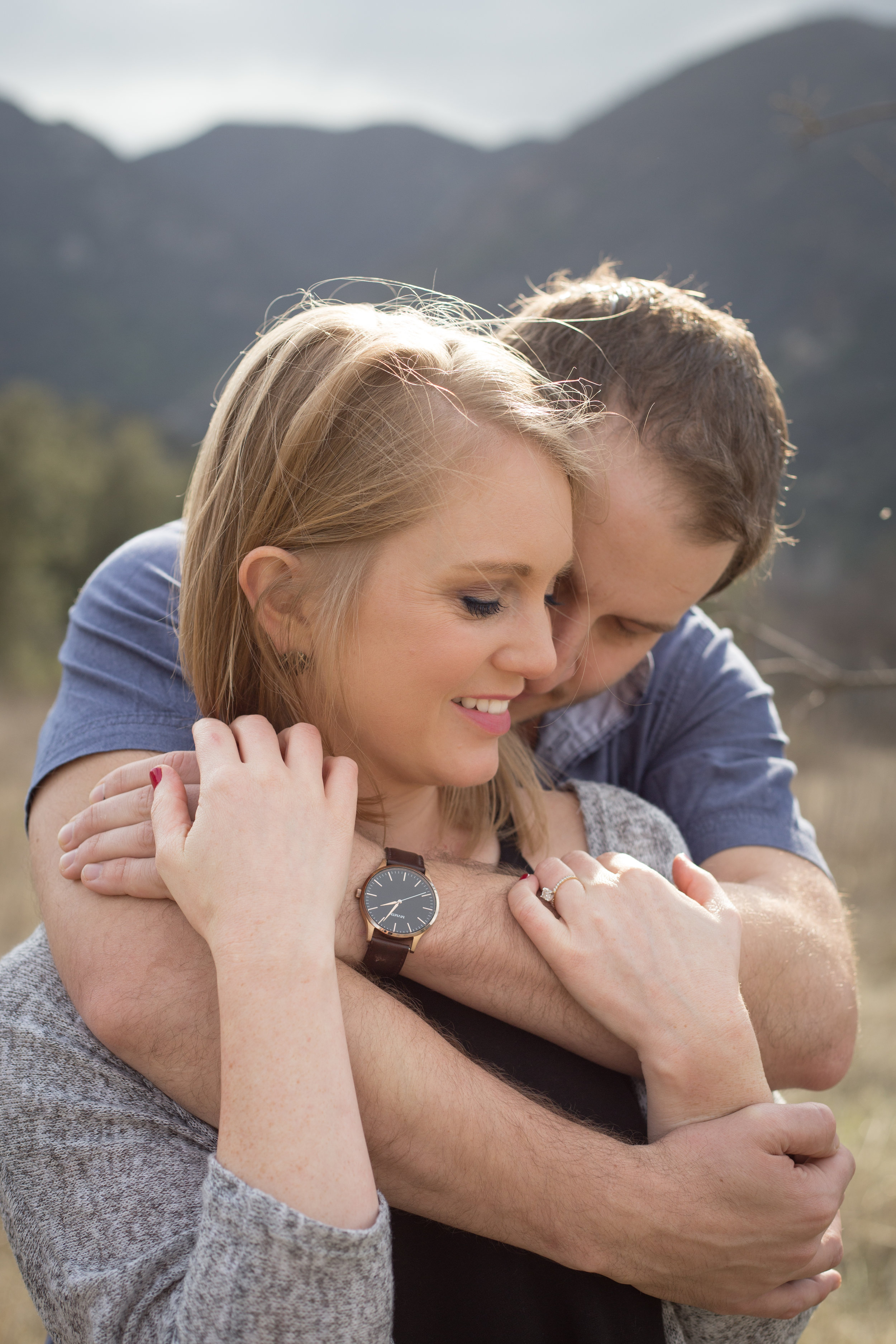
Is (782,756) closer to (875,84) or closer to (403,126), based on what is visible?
(875,84)

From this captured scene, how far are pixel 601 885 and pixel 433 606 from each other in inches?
23.5

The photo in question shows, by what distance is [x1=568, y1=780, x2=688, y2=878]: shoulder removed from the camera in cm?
200

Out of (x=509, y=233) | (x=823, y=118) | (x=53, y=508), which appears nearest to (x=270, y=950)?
(x=823, y=118)

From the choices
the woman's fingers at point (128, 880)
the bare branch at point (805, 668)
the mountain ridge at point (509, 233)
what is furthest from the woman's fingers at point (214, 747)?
the mountain ridge at point (509, 233)

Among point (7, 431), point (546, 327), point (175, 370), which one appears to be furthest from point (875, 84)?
point (546, 327)

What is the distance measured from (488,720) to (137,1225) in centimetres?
99

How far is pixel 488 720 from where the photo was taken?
1800mm

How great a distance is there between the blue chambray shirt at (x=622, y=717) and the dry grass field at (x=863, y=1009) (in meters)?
1.78

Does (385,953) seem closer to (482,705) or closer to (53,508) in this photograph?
(482,705)

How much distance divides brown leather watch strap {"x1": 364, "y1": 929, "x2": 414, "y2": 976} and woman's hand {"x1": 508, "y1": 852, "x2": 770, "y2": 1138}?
234 millimetres

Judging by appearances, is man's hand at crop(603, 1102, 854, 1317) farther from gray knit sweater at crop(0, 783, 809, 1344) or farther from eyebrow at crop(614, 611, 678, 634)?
eyebrow at crop(614, 611, 678, 634)

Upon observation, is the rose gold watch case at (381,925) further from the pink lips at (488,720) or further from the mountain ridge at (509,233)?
the mountain ridge at (509,233)

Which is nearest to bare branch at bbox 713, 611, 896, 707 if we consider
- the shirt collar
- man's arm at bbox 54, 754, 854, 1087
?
the shirt collar

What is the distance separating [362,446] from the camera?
1.72m
